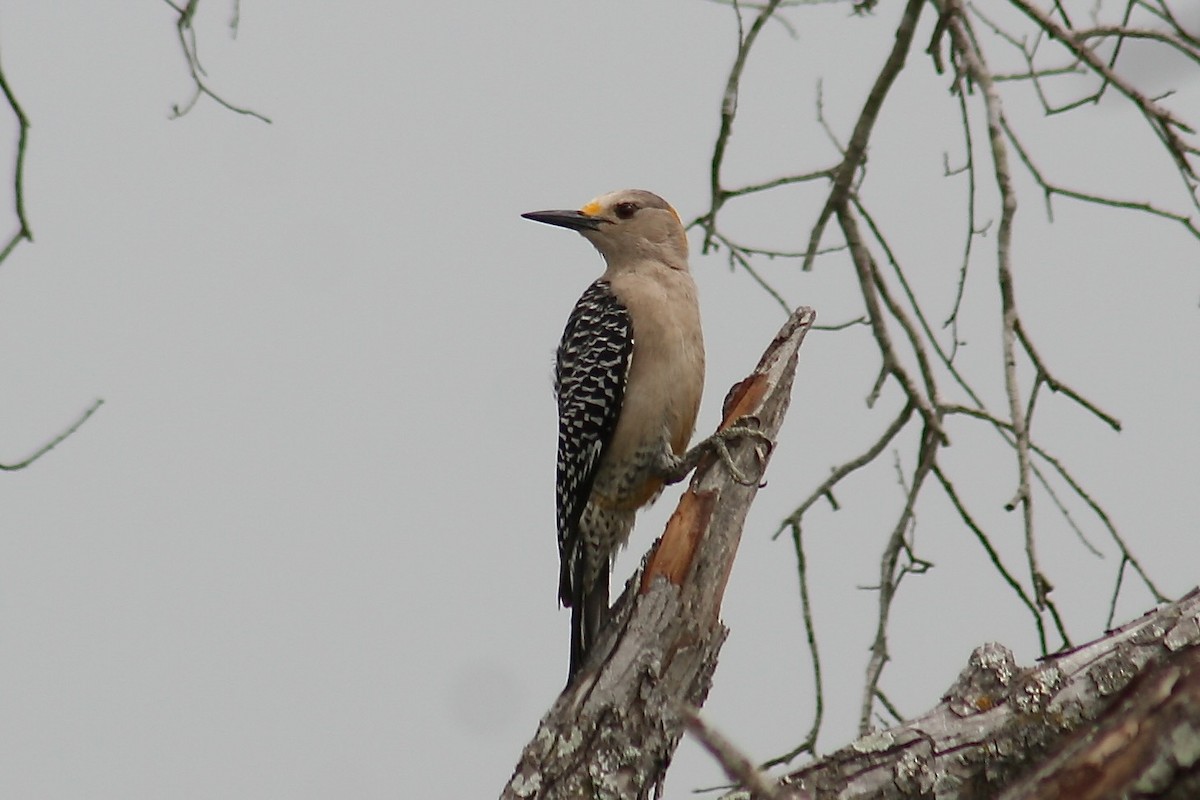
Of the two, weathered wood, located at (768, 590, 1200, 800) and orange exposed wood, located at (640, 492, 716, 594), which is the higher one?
orange exposed wood, located at (640, 492, 716, 594)

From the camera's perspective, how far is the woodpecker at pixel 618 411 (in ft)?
19.3

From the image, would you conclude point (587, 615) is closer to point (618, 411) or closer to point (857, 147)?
point (618, 411)

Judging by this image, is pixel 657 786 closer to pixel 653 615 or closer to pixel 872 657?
pixel 653 615

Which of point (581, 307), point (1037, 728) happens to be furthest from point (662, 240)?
point (1037, 728)

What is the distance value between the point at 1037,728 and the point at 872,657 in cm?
129

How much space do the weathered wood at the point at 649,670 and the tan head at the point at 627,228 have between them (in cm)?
202

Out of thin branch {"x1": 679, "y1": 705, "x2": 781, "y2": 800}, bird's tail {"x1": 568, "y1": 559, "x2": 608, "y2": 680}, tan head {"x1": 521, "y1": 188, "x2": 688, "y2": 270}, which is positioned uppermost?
tan head {"x1": 521, "y1": 188, "x2": 688, "y2": 270}

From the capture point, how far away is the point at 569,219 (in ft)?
21.5

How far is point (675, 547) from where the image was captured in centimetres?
436

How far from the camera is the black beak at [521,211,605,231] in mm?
6508

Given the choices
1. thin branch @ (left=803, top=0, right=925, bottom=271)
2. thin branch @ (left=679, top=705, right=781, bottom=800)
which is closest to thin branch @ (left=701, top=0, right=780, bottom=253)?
thin branch @ (left=803, top=0, right=925, bottom=271)

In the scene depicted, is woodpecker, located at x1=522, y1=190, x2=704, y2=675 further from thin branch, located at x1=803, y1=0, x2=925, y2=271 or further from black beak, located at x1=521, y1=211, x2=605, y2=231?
thin branch, located at x1=803, y1=0, x2=925, y2=271

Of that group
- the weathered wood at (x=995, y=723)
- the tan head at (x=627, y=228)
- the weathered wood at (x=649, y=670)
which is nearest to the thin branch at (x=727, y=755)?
the weathered wood at (x=995, y=723)

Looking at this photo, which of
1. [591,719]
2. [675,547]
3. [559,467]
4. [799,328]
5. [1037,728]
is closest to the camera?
[1037,728]
